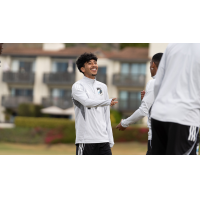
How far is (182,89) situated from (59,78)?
27751 mm

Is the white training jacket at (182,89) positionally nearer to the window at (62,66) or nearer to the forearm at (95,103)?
the forearm at (95,103)

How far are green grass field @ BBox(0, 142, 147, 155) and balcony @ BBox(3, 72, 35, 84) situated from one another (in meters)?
6.68

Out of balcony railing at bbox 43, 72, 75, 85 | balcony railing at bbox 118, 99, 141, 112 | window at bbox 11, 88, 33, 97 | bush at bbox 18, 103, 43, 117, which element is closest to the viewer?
bush at bbox 18, 103, 43, 117

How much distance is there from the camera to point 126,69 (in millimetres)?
28812

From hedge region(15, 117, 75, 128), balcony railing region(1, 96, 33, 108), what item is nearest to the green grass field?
hedge region(15, 117, 75, 128)

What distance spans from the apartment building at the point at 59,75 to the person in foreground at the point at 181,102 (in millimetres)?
25757

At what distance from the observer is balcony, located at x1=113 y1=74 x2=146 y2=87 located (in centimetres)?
2840

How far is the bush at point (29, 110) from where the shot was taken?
2852 cm

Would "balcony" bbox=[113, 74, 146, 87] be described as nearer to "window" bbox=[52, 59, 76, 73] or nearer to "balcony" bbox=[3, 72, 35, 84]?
"window" bbox=[52, 59, 76, 73]

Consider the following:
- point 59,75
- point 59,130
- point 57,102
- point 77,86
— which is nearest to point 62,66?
point 59,75

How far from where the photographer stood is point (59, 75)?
96.7 ft

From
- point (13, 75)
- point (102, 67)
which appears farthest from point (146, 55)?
point (13, 75)

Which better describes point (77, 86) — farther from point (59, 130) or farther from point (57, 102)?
point (57, 102)

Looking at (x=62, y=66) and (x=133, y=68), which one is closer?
(x=133, y=68)
